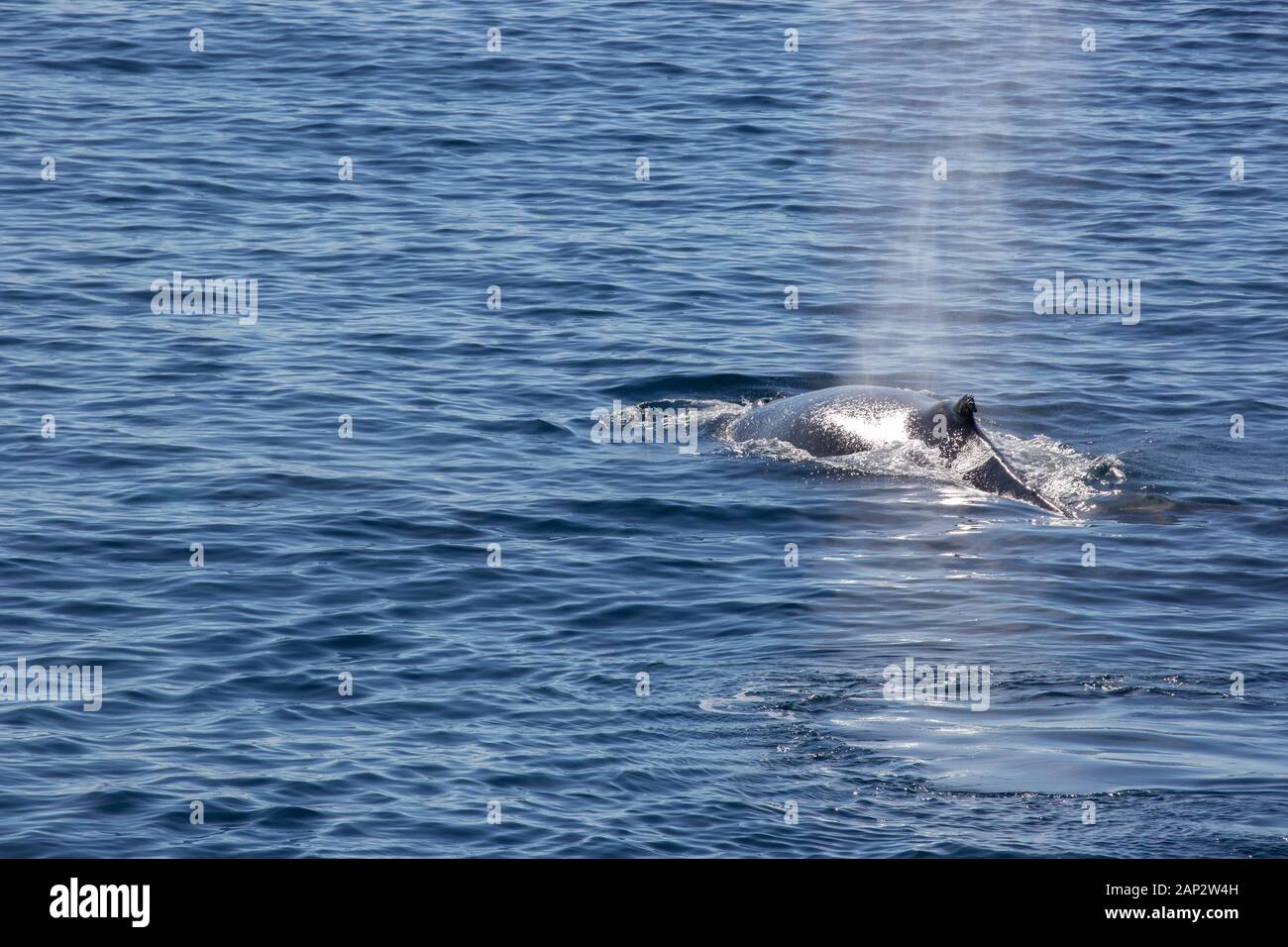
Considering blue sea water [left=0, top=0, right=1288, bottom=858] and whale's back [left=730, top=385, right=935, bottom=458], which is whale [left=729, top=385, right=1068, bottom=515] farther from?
blue sea water [left=0, top=0, right=1288, bottom=858]

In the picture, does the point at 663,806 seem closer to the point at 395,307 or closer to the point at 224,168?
the point at 395,307

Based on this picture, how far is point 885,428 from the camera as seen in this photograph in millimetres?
22531

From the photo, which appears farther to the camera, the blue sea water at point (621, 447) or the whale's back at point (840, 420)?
the whale's back at point (840, 420)

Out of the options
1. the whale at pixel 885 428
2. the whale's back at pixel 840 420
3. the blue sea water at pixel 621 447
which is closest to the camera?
the blue sea water at pixel 621 447

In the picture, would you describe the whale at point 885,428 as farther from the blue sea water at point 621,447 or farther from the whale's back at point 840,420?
the blue sea water at point 621,447

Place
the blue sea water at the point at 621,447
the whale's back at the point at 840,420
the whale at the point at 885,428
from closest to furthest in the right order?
Result: 1. the blue sea water at the point at 621,447
2. the whale at the point at 885,428
3. the whale's back at the point at 840,420

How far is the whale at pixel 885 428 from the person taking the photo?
70.0 ft

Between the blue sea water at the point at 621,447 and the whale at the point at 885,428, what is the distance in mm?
418

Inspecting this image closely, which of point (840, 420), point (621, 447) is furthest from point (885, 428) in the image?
point (621, 447)

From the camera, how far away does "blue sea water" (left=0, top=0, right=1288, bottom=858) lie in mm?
13812

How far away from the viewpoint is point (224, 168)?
35.6m

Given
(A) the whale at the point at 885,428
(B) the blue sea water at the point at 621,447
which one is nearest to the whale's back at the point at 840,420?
(A) the whale at the point at 885,428

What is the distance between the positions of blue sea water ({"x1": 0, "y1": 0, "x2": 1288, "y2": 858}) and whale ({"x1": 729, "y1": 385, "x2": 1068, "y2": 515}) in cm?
42
